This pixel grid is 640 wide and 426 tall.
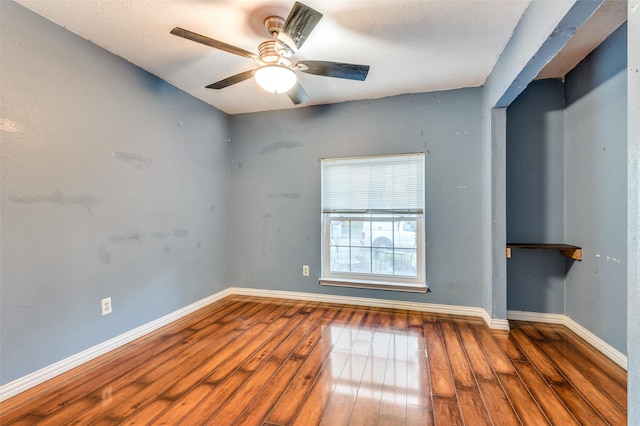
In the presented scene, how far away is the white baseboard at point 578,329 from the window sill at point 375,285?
2.95 ft

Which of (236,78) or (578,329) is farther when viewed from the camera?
(578,329)

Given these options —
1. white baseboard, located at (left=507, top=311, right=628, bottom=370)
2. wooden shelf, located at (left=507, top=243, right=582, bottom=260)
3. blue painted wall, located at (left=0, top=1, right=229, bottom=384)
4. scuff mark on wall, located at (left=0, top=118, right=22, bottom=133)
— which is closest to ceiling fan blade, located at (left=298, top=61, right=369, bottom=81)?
blue painted wall, located at (left=0, top=1, right=229, bottom=384)

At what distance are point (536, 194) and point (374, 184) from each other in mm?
1572

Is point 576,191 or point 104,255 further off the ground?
point 576,191

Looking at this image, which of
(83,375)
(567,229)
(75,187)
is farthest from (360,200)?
→ (83,375)

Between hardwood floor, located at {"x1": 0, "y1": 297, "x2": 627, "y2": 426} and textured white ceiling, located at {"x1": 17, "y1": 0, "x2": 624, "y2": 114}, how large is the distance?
2367mm

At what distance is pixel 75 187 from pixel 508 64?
129 inches

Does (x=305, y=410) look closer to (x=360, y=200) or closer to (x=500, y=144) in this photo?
(x=360, y=200)

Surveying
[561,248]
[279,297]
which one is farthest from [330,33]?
[279,297]

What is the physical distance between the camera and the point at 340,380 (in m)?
1.85

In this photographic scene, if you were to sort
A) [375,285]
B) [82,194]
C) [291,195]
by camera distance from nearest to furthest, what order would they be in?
[82,194] < [375,285] < [291,195]

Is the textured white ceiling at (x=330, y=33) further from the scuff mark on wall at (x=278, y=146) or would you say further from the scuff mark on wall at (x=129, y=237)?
the scuff mark on wall at (x=129, y=237)

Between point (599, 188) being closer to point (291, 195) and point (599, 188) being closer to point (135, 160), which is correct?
point (291, 195)

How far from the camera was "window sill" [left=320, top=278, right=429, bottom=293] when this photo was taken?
3.06 m
